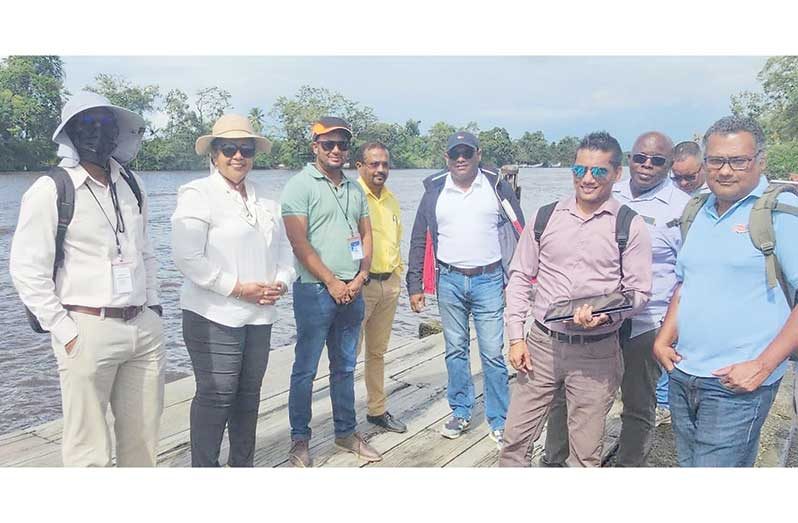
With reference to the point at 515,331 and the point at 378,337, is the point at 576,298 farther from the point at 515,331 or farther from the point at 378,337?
the point at 378,337

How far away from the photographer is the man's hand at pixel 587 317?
249cm

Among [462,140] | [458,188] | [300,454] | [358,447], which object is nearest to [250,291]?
[300,454]

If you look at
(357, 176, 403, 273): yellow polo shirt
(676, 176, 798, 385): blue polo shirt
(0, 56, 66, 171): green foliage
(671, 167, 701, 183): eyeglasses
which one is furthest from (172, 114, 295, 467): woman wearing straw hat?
(671, 167, 701, 183): eyeglasses

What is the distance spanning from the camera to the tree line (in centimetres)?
371

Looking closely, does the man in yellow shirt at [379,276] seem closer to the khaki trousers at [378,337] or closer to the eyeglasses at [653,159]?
the khaki trousers at [378,337]

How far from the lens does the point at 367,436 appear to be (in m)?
3.72

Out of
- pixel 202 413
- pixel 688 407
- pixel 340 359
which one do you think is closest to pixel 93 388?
pixel 202 413

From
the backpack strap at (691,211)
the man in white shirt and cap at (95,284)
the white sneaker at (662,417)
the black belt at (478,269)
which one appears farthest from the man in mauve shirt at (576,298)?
the man in white shirt and cap at (95,284)

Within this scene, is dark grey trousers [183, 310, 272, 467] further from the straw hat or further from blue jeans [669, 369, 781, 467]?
blue jeans [669, 369, 781, 467]

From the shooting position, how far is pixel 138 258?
2.65 meters

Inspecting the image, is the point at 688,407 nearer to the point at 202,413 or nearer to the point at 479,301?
the point at 479,301

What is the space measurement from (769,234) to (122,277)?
2702 millimetres

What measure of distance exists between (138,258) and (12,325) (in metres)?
8.21

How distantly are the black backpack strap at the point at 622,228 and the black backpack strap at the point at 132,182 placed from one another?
7.51 feet
